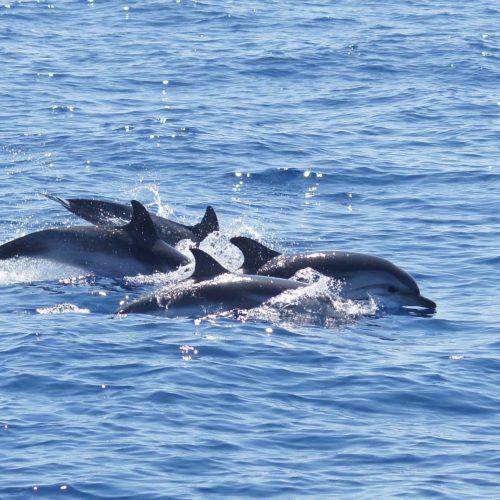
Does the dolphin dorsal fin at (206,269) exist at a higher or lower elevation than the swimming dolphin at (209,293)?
higher

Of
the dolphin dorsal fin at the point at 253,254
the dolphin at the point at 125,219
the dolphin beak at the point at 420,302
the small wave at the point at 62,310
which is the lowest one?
the dolphin beak at the point at 420,302

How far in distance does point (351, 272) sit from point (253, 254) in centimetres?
135

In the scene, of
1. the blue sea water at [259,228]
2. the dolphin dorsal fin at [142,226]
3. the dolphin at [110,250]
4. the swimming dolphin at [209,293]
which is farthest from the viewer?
the dolphin at [110,250]

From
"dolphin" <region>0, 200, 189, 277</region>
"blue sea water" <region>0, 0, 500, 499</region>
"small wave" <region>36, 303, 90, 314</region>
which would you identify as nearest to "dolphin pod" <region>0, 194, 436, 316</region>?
"dolphin" <region>0, 200, 189, 277</region>

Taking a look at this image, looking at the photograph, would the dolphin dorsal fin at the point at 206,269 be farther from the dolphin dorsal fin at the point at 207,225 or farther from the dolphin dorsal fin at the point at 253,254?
the dolphin dorsal fin at the point at 207,225

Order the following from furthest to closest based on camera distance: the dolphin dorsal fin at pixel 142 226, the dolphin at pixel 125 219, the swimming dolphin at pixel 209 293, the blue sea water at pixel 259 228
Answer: the dolphin at pixel 125 219 < the dolphin dorsal fin at pixel 142 226 < the swimming dolphin at pixel 209 293 < the blue sea water at pixel 259 228

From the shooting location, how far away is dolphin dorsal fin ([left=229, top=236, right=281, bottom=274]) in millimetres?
18516

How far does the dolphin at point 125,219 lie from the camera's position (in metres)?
21.1

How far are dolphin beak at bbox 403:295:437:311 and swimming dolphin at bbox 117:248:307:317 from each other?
172 cm

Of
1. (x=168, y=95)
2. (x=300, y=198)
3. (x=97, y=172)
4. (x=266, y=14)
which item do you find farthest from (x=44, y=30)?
(x=300, y=198)

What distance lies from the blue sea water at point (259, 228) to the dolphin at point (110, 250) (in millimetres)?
297

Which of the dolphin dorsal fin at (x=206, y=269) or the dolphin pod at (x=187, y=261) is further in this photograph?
the dolphin dorsal fin at (x=206, y=269)

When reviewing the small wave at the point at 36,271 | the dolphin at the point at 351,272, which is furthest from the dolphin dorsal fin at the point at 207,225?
the dolphin at the point at 351,272

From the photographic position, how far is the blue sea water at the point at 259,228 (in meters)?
12.9
